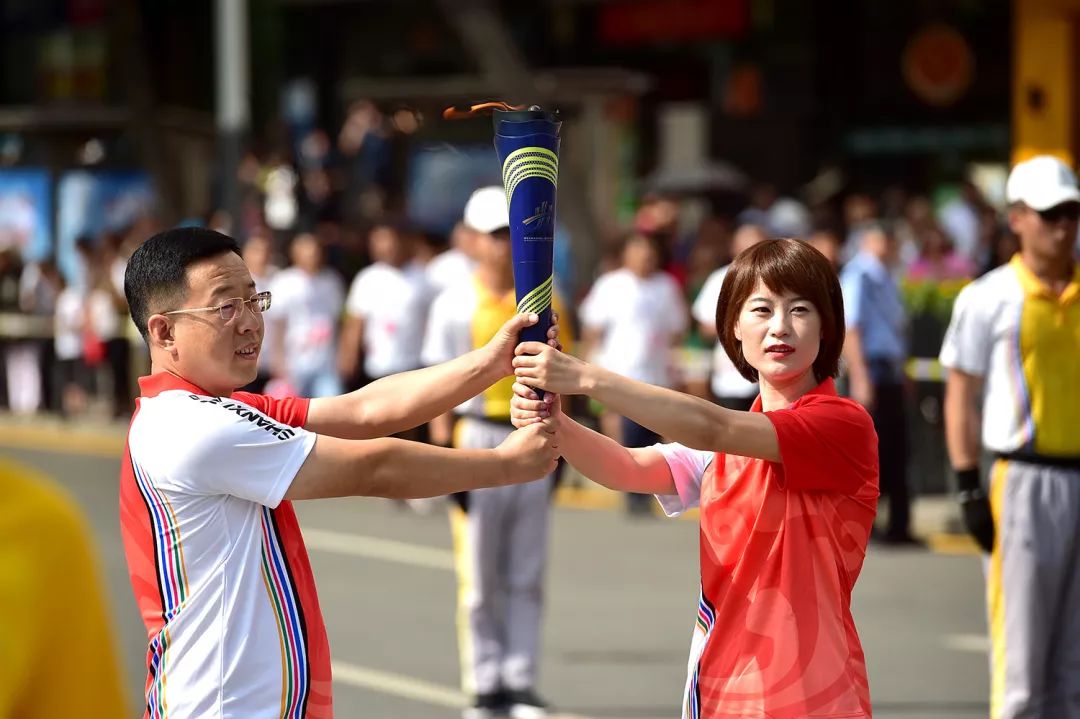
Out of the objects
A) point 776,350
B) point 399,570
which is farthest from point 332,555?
point 776,350

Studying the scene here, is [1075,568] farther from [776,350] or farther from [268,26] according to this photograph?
[268,26]

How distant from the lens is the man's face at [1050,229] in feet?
17.7

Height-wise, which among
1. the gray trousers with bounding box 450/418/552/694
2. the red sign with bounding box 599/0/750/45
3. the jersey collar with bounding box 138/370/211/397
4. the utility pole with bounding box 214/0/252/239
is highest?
the red sign with bounding box 599/0/750/45

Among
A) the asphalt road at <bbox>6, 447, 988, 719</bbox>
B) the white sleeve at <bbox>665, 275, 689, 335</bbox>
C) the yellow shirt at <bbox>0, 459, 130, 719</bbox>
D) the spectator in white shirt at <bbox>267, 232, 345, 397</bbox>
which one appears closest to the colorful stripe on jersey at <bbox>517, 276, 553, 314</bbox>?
the yellow shirt at <bbox>0, 459, 130, 719</bbox>

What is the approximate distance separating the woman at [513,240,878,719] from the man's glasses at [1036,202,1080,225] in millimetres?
1881

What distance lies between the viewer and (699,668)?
3.70 m

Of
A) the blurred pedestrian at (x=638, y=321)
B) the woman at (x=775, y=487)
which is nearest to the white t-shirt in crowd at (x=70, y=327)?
the blurred pedestrian at (x=638, y=321)

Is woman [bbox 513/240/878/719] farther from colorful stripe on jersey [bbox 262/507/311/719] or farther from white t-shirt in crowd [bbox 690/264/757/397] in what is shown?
white t-shirt in crowd [bbox 690/264/757/397]

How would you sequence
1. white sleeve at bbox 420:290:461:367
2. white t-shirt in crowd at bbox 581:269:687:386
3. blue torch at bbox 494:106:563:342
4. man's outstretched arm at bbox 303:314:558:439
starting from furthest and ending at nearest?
white t-shirt in crowd at bbox 581:269:687:386 < white sleeve at bbox 420:290:461:367 < man's outstretched arm at bbox 303:314:558:439 < blue torch at bbox 494:106:563:342

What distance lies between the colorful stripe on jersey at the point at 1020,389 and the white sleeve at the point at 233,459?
2.77m

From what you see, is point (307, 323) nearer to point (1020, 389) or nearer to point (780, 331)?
point (1020, 389)

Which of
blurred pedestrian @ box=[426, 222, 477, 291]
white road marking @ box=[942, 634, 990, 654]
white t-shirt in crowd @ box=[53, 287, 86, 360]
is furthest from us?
white t-shirt in crowd @ box=[53, 287, 86, 360]

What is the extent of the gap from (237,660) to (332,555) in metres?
7.26

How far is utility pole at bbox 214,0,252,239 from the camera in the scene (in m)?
18.0
